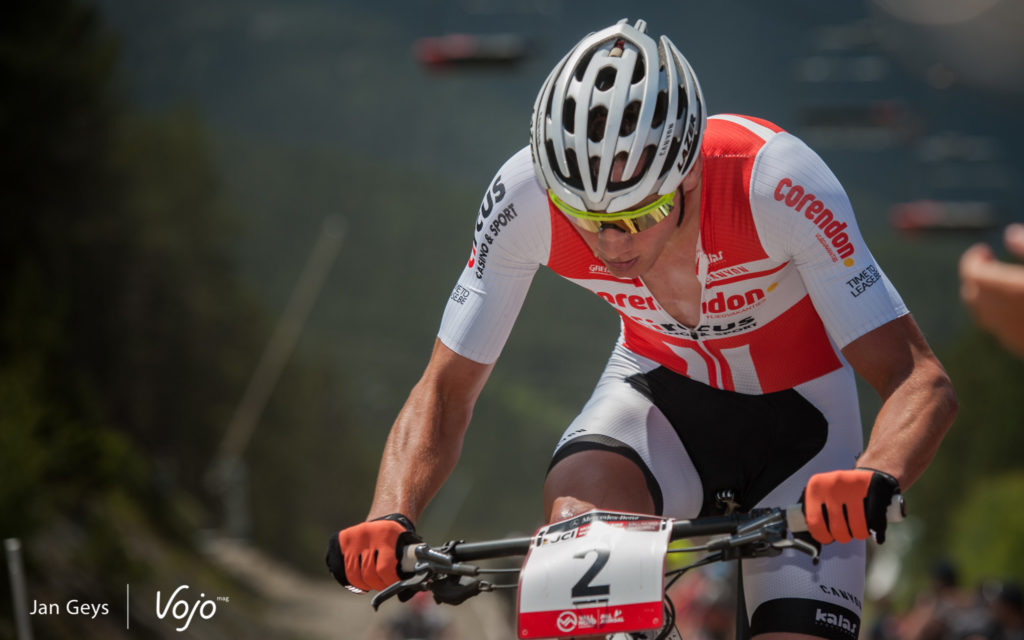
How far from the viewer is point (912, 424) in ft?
7.72

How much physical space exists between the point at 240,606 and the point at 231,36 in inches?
2602

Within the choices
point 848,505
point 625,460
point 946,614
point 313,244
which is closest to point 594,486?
point 625,460

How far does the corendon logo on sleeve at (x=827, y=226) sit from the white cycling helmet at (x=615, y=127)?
0.27m

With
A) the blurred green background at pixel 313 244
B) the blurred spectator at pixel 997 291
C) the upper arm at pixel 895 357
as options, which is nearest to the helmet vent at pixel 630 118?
the upper arm at pixel 895 357

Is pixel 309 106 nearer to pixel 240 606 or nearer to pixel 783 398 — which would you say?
pixel 240 606

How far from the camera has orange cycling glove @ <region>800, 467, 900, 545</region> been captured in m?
2.09

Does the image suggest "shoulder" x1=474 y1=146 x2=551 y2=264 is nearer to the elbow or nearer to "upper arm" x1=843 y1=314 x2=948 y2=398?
"upper arm" x1=843 y1=314 x2=948 y2=398

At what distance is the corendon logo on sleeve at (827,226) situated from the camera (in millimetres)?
2535

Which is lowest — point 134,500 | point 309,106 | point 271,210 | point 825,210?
point 825,210

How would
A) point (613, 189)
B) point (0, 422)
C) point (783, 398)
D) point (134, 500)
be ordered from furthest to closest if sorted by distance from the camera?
point (134, 500)
point (0, 422)
point (783, 398)
point (613, 189)

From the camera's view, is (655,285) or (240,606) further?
(240,606)

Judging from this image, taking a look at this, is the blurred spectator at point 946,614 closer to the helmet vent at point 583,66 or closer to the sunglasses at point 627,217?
the sunglasses at point 627,217

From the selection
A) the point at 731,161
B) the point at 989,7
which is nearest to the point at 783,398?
the point at 731,161

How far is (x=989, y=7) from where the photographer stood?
1496 inches
